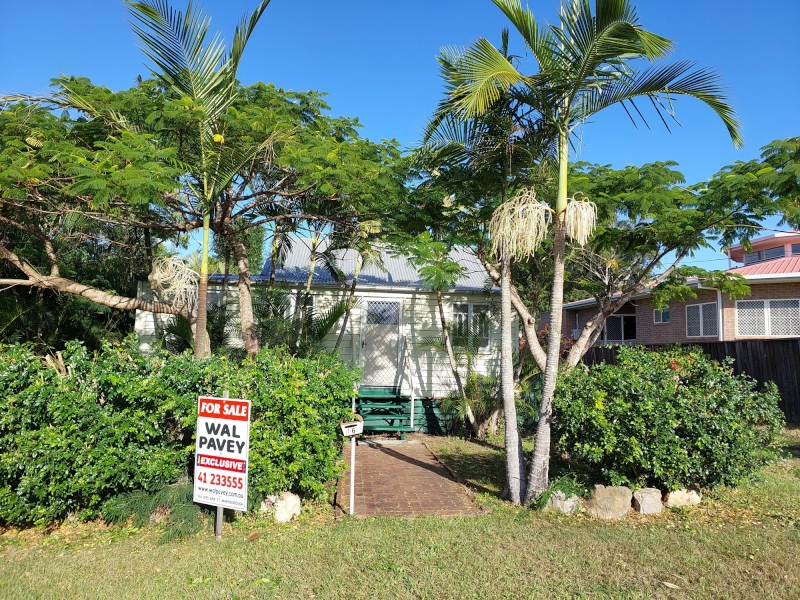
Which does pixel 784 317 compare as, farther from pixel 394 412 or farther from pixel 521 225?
pixel 521 225

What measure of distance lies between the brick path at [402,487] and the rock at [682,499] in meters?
2.14

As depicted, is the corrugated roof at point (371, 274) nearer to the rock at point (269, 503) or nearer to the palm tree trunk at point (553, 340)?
the palm tree trunk at point (553, 340)

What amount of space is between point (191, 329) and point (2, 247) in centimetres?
285

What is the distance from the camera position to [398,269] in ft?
44.1

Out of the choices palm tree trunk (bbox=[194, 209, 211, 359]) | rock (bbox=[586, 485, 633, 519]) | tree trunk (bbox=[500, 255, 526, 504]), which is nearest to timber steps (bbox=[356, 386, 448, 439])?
palm tree trunk (bbox=[194, 209, 211, 359])

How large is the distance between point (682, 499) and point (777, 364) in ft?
27.7

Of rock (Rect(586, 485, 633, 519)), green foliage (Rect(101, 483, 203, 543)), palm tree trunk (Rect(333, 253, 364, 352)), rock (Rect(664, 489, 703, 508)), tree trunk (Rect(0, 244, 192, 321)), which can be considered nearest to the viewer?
green foliage (Rect(101, 483, 203, 543))

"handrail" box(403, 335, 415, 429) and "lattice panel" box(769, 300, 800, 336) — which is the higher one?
"lattice panel" box(769, 300, 800, 336)

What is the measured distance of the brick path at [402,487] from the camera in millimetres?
6004

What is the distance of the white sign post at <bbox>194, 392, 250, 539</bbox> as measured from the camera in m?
4.93

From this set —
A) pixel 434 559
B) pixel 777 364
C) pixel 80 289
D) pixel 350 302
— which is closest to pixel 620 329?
pixel 777 364

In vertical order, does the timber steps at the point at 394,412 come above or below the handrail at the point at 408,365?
below

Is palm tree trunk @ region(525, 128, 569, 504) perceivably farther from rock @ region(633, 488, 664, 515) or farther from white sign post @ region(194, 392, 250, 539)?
white sign post @ region(194, 392, 250, 539)

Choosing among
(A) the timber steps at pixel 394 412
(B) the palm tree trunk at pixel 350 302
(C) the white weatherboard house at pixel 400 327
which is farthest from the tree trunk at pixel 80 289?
(A) the timber steps at pixel 394 412
